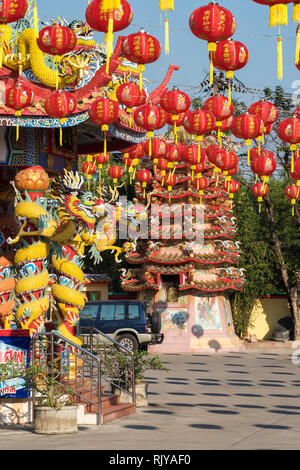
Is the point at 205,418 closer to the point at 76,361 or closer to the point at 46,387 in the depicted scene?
the point at 76,361

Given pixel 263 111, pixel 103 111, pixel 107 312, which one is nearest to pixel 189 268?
pixel 107 312

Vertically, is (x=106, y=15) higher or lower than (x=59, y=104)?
higher

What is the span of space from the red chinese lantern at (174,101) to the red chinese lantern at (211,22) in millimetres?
4426

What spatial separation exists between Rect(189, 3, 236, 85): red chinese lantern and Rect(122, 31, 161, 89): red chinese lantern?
4.00 feet

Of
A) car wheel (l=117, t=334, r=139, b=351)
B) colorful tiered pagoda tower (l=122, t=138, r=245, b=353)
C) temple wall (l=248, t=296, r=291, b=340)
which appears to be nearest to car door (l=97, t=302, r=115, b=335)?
car wheel (l=117, t=334, r=139, b=351)

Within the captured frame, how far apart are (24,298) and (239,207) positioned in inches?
1027

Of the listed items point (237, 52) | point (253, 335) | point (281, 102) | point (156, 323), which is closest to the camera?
point (237, 52)

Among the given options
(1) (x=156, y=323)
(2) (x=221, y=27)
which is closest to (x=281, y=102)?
(1) (x=156, y=323)

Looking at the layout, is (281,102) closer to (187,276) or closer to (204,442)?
(187,276)

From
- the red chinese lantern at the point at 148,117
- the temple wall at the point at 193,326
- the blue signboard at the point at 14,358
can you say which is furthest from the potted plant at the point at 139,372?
the temple wall at the point at 193,326

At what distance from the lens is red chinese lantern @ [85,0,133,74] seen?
11.9 meters

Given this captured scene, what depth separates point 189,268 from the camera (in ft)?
110

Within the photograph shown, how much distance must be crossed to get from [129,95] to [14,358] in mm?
6042

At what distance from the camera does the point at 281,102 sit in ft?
123
